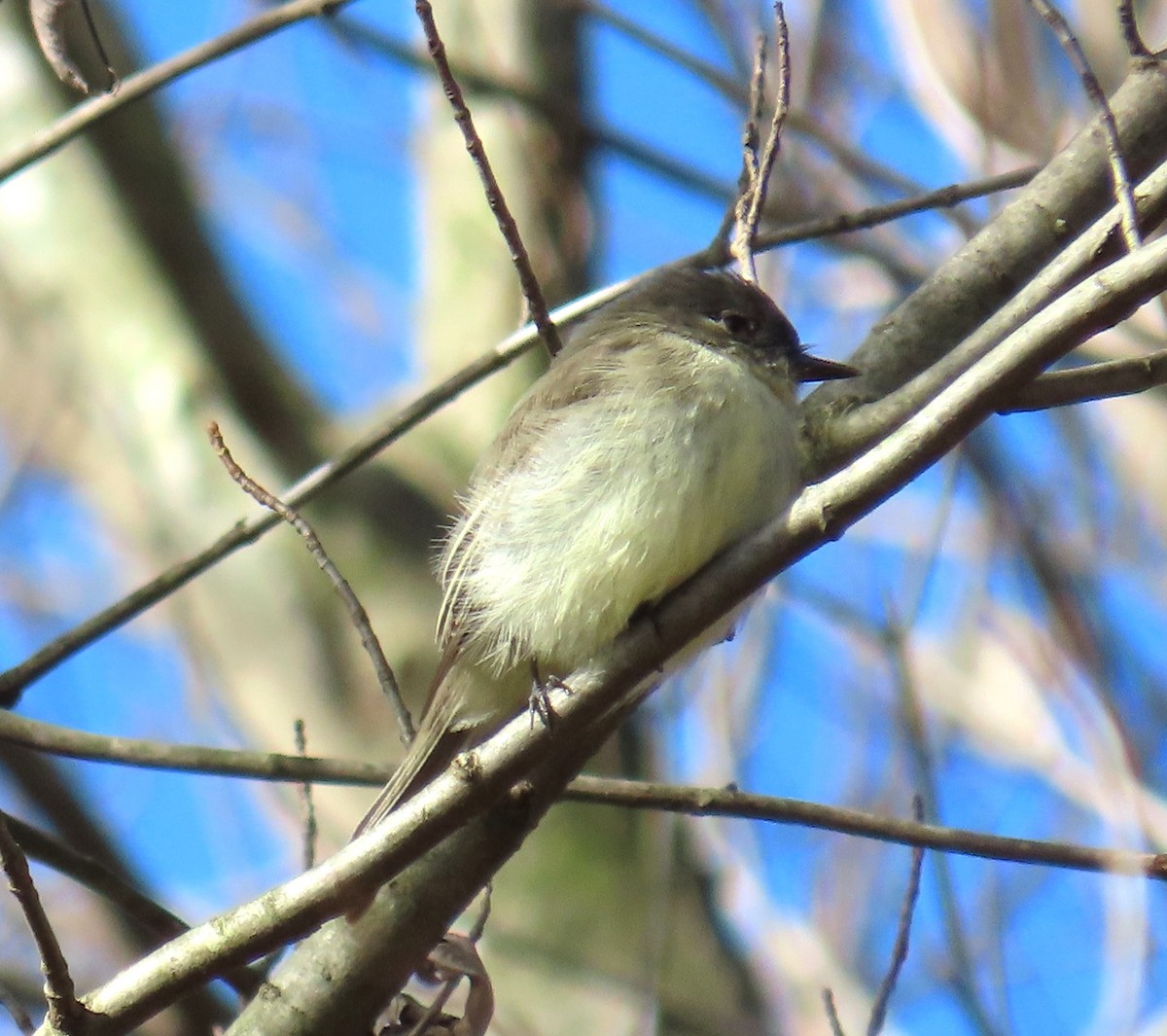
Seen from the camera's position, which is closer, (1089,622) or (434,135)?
(1089,622)

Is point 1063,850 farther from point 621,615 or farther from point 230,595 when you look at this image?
point 230,595

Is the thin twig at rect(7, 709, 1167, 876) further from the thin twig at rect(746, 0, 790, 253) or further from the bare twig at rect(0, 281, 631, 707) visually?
the thin twig at rect(746, 0, 790, 253)

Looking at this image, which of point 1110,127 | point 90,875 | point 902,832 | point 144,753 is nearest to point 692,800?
point 902,832

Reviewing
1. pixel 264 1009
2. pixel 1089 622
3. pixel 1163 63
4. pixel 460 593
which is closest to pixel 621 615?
pixel 460 593

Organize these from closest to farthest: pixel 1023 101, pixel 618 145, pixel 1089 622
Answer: pixel 1089 622 < pixel 618 145 < pixel 1023 101

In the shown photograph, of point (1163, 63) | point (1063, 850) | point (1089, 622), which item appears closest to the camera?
point (1063, 850)

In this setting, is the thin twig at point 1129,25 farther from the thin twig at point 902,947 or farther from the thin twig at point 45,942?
the thin twig at point 45,942

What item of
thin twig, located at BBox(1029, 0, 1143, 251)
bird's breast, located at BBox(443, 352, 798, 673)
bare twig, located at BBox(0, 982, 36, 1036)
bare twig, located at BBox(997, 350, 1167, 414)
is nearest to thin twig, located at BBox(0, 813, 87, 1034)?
bare twig, located at BBox(0, 982, 36, 1036)

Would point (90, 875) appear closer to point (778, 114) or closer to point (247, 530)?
point (247, 530)
